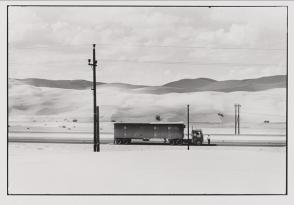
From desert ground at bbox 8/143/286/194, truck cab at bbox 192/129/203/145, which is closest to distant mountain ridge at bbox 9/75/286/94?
desert ground at bbox 8/143/286/194

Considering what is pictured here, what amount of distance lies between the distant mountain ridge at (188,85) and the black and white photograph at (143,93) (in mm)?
29

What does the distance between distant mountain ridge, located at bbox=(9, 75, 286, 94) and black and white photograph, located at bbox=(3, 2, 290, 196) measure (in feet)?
0.10

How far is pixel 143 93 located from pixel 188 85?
1.34 m

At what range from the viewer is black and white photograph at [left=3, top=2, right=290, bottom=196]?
16203 mm

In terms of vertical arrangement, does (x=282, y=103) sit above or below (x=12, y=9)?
below

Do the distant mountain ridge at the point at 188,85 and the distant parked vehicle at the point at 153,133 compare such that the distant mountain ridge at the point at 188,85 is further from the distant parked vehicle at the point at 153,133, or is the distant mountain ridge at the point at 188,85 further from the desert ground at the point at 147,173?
the desert ground at the point at 147,173

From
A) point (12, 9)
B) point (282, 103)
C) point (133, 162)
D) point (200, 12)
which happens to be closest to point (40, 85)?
point (12, 9)

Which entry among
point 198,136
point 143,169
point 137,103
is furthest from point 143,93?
point 198,136

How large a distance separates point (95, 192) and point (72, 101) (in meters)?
3.30

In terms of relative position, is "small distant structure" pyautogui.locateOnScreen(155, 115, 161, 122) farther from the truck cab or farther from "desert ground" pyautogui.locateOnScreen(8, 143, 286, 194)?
the truck cab

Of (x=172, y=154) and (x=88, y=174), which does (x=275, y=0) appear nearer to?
(x=172, y=154)

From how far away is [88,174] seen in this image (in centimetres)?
1625

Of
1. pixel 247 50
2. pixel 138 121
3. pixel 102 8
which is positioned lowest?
pixel 138 121

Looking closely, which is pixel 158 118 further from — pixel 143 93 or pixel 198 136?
pixel 198 136
